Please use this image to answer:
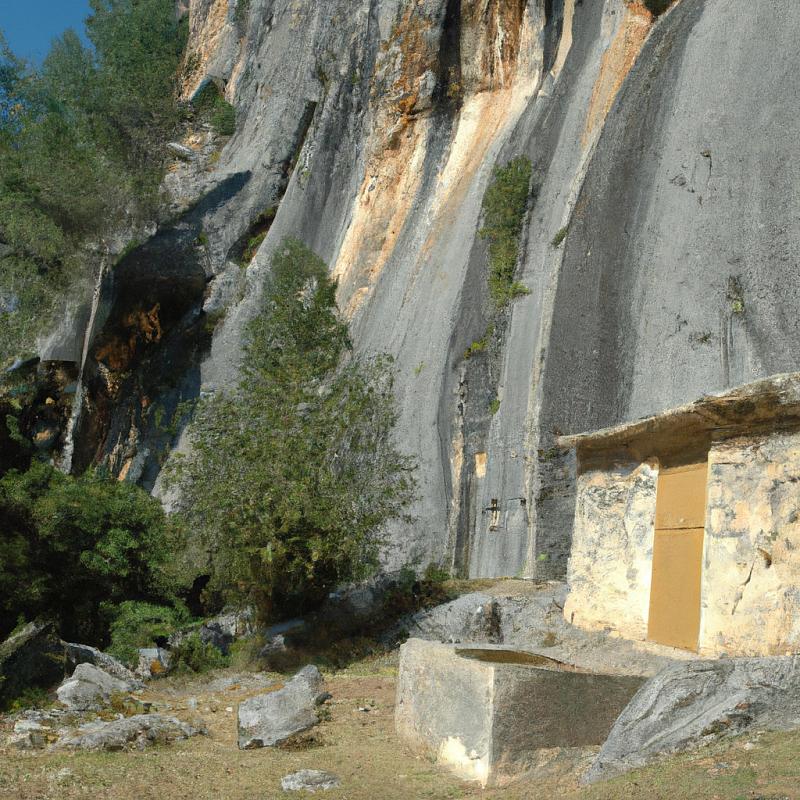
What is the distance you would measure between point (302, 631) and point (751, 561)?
22.7ft

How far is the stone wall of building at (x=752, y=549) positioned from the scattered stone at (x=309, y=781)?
268cm

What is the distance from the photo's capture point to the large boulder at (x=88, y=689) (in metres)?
8.60

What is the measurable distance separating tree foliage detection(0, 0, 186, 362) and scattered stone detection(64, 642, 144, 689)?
1443cm

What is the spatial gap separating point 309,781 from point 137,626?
26.6ft

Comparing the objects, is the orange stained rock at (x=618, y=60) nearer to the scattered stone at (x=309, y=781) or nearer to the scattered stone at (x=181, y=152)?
the scattered stone at (x=309, y=781)

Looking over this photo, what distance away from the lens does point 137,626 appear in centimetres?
1310

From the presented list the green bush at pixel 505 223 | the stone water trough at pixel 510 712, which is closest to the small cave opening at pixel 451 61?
the green bush at pixel 505 223

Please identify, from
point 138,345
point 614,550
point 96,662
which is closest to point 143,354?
point 138,345

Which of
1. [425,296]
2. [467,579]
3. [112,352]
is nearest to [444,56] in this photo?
[425,296]

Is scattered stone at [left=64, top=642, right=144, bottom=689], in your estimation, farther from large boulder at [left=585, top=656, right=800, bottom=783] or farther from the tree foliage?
the tree foliage

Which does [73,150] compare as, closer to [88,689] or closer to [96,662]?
[96,662]

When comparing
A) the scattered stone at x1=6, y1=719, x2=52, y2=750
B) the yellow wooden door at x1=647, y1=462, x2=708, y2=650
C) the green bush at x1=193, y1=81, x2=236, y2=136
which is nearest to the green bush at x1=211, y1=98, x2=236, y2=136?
the green bush at x1=193, y1=81, x2=236, y2=136

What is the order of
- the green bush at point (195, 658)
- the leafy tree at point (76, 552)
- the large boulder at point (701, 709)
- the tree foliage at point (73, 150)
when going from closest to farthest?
1. the large boulder at point (701, 709)
2. the green bush at point (195, 658)
3. the leafy tree at point (76, 552)
4. the tree foliage at point (73, 150)

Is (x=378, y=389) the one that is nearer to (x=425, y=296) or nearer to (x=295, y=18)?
(x=425, y=296)
